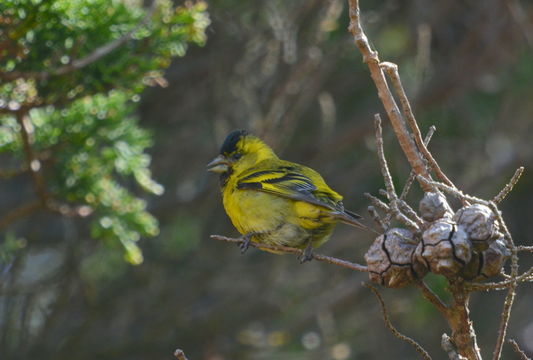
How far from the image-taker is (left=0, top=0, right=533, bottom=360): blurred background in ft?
20.2

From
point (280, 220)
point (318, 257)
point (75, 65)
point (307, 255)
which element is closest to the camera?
point (318, 257)

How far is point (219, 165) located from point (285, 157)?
191cm

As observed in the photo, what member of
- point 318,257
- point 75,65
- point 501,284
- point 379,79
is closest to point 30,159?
point 75,65

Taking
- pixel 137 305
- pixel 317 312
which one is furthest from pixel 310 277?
pixel 137 305

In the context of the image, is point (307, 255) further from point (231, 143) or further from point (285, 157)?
point (285, 157)

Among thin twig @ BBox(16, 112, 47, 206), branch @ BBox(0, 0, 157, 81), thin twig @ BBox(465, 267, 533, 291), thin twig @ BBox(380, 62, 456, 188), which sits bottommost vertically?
thin twig @ BBox(16, 112, 47, 206)

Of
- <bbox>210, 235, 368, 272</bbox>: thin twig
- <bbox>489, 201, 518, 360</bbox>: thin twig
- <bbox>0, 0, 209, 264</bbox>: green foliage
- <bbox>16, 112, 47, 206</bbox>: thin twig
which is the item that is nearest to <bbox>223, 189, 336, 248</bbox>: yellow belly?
<bbox>0, 0, 209, 264</bbox>: green foliage

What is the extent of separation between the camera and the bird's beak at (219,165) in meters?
5.28

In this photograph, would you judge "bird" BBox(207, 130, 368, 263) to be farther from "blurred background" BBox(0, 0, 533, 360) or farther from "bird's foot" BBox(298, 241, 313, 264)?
"blurred background" BBox(0, 0, 533, 360)

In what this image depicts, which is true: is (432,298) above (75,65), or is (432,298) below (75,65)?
below

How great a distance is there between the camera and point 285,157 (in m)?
7.15

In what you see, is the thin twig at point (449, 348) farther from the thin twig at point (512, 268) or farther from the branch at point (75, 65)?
the branch at point (75, 65)

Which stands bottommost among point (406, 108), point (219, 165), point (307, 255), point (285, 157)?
point (285, 157)

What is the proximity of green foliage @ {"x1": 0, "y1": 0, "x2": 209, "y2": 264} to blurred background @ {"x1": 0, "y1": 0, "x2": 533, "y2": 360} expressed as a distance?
107 mm
